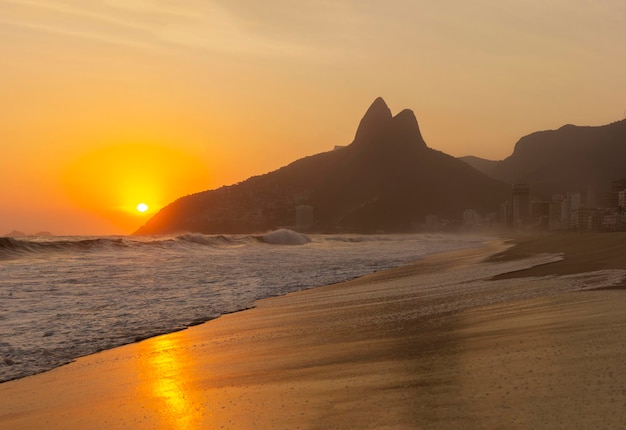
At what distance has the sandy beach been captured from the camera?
16.2 ft

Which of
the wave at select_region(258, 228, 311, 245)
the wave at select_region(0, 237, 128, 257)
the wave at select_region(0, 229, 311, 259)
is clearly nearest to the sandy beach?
the wave at select_region(0, 229, 311, 259)

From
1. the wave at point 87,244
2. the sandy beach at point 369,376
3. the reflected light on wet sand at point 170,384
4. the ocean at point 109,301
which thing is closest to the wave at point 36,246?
the wave at point 87,244

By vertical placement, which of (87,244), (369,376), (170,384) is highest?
(87,244)

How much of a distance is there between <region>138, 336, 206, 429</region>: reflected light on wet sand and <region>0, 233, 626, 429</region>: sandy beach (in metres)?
0.03

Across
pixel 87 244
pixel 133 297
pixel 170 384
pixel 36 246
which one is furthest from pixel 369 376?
pixel 87 244

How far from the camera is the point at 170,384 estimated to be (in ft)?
23.8

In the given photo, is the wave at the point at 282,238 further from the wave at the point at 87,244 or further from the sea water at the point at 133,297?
the sea water at the point at 133,297

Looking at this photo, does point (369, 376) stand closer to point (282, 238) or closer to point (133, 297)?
point (133, 297)

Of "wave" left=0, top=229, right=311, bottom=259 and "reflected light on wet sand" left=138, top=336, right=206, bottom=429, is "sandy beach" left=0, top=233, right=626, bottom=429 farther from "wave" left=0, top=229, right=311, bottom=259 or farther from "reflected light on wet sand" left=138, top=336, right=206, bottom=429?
"wave" left=0, top=229, right=311, bottom=259

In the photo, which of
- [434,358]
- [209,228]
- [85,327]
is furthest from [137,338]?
[209,228]

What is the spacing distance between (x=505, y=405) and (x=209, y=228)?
187 m

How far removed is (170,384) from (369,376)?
2.28 meters

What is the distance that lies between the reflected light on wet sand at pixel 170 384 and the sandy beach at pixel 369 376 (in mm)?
26

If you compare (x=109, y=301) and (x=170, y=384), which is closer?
(x=170, y=384)
